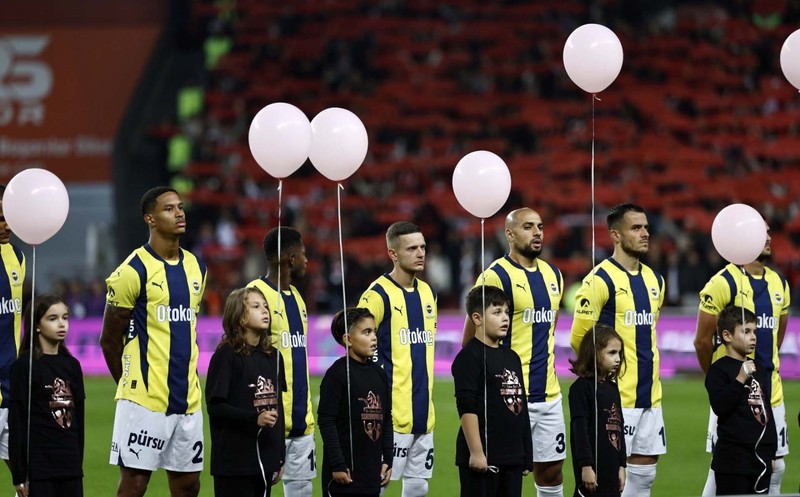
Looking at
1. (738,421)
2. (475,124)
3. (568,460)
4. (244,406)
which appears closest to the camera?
(244,406)

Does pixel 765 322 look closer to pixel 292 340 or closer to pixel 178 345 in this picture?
pixel 292 340

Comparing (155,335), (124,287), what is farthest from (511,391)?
(124,287)

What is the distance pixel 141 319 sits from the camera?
6832mm

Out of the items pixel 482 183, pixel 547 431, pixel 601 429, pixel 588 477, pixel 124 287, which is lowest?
pixel 588 477

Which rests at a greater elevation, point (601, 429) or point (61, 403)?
point (61, 403)

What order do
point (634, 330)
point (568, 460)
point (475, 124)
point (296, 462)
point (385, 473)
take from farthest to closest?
point (475, 124) → point (568, 460) → point (634, 330) → point (296, 462) → point (385, 473)

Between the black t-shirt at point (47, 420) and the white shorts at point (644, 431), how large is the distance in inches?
129

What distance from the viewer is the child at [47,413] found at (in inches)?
249

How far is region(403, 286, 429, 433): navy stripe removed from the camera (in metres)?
7.38

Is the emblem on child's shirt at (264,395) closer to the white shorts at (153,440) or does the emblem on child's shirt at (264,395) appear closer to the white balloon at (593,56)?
the white shorts at (153,440)

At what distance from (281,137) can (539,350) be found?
2047mm

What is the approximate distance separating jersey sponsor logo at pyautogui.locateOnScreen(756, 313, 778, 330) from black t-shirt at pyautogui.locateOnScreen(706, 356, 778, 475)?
2.83ft

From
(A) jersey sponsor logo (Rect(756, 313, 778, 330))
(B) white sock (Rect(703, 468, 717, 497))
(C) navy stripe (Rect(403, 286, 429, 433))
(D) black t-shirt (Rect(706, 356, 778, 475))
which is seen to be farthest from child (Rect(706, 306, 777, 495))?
(C) navy stripe (Rect(403, 286, 429, 433))

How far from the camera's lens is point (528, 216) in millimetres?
7750
